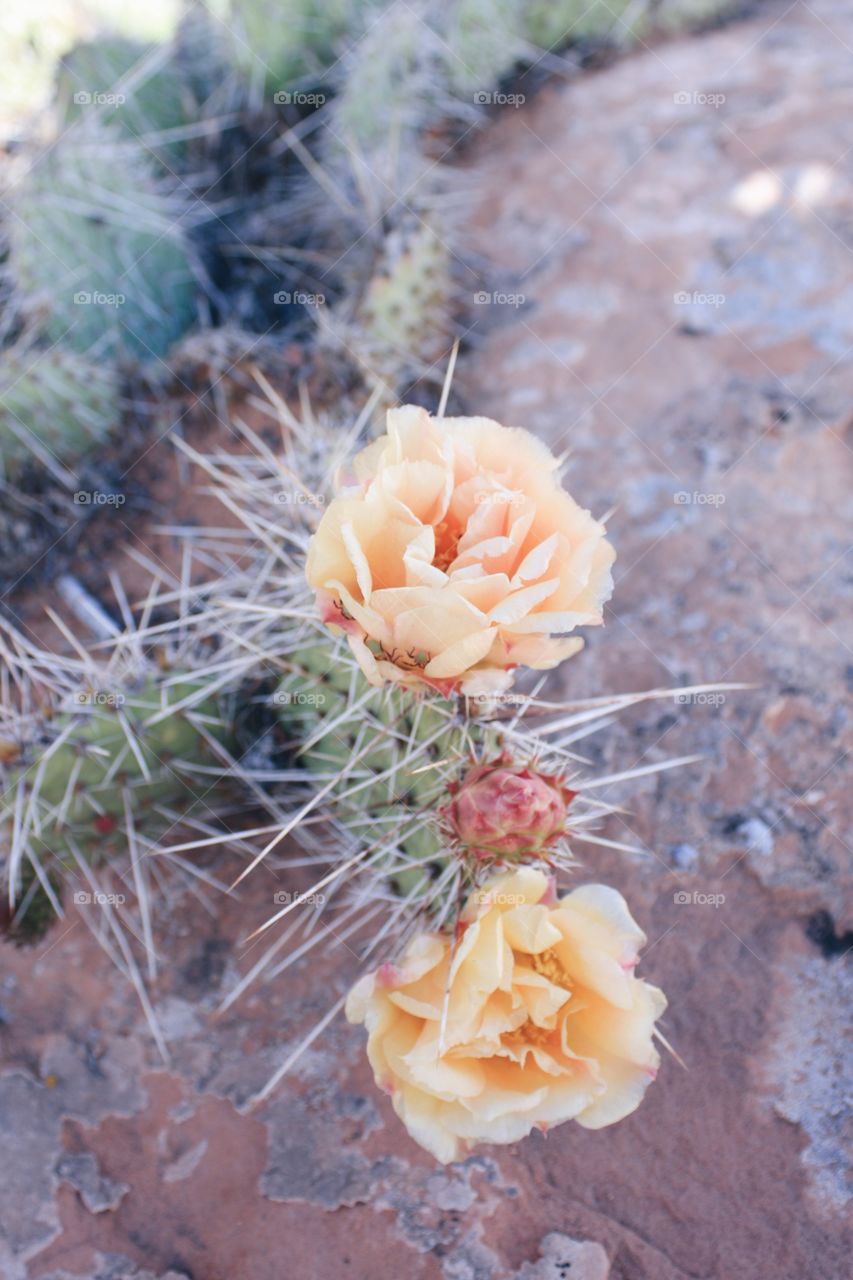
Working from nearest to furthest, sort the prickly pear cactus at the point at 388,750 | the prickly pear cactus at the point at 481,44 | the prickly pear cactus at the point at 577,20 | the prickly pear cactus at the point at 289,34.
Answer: the prickly pear cactus at the point at 388,750
the prickly pear cactus at the point at 289,34
the prickly pear cactus at the point at 481,44
the prickly pear cactus at the point at 577,20

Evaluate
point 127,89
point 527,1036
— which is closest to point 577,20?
point 127,89

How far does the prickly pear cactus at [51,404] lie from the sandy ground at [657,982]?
0.79 metres

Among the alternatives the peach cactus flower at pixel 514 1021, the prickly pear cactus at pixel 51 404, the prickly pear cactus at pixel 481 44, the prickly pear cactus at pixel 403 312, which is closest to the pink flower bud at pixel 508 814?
the peach cactus flower at pixel 514 1021

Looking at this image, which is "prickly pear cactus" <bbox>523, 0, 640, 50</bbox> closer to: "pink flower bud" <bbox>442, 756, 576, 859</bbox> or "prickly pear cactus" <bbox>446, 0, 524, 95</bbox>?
"prickly pear cactus" <bbox>446, 0, 524, 95</bbox>

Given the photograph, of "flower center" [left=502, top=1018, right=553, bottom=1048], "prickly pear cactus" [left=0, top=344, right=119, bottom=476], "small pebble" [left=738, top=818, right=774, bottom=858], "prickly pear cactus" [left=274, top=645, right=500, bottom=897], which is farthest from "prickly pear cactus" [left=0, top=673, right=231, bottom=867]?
"prickly pear cactus" [left=0, top=344, right=119, bottom=476]

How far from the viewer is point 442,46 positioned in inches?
104

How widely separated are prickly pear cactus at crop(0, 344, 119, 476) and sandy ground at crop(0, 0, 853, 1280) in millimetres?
795

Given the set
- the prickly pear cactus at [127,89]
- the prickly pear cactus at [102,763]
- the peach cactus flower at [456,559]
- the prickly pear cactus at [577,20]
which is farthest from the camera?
the prickly pear cactus at [577,20]

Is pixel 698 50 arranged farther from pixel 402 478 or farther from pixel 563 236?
pixel 402 478

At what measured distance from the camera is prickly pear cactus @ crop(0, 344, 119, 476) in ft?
6.92

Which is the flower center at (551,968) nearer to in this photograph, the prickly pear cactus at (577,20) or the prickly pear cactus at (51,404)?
the prickly pear cactus at (51,404)

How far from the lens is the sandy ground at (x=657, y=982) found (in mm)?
1203

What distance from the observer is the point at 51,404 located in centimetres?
215

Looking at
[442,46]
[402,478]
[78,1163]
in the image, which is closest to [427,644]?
[402,478]
